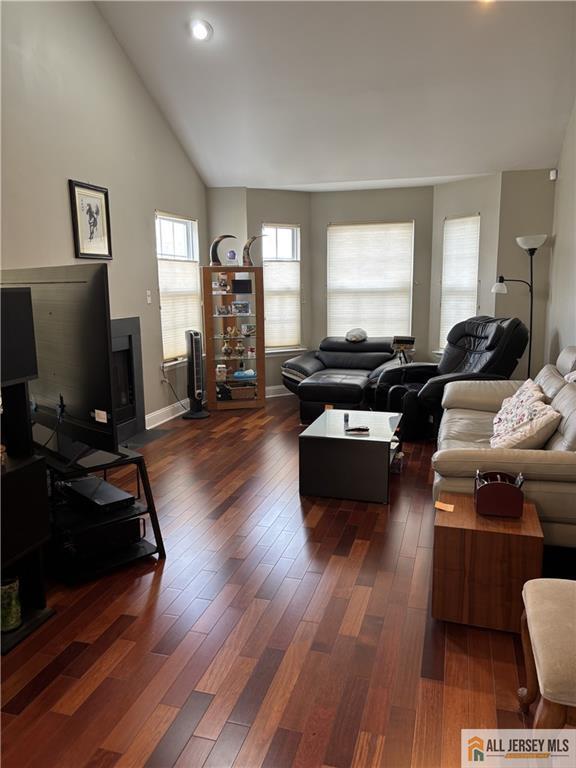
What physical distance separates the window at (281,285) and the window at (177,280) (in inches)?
35.7

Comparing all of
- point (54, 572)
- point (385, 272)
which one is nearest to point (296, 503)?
point (54, 572)

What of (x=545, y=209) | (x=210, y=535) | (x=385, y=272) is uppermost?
(x=545, y=209)

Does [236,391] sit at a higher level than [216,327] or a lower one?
lower

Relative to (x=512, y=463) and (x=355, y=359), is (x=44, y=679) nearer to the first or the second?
(x=512, y=463)

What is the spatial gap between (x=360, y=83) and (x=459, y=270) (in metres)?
2.40

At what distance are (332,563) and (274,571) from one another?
292 mm

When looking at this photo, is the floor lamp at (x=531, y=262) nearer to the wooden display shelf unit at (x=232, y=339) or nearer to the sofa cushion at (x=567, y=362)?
the sofa cushion at (x=567, y=362)

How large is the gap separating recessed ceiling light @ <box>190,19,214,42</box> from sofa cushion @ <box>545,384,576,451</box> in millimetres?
3748

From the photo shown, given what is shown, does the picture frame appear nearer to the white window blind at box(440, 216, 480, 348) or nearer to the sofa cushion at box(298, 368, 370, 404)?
the sofa cushion at box(298, 368, 370, 404)

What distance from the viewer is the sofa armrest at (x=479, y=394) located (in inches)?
151

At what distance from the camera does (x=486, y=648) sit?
202cm

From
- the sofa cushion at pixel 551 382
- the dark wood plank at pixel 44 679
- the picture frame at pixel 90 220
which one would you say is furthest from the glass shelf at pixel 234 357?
the dark wood plank at pixel 44 679

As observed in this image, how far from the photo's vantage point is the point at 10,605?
2.12 m

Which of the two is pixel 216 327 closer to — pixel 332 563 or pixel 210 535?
pixel 210 535
